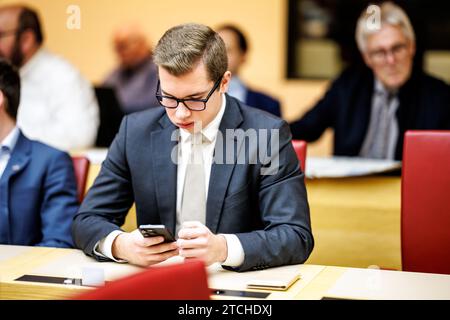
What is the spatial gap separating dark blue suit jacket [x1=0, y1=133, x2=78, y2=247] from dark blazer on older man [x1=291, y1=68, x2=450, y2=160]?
5.25ft

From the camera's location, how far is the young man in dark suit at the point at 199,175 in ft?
7.04

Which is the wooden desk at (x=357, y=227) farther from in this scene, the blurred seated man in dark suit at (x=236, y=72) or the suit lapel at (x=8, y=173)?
the blurred seated man in dark suit at (x=236, y=72)

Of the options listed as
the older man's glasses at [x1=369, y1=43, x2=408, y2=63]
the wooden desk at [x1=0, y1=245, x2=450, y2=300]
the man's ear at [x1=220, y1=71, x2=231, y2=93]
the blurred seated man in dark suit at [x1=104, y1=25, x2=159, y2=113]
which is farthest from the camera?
the blurred seated man in dark suit at [x1=104, y1=25, x2=159, y2=113]

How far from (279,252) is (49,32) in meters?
5.05

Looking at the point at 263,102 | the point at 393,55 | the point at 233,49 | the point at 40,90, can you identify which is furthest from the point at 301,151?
the point at 40,90

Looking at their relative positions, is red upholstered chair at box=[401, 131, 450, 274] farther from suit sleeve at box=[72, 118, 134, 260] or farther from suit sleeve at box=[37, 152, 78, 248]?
suit sleeve at box=[37, 152, 78, 248]

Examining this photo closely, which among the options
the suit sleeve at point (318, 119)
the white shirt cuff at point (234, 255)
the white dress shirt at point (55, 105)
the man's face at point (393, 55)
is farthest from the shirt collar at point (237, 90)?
the white shirt cuff at point (234, 255)

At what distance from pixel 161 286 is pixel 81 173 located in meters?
1.51

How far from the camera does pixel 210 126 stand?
237cm

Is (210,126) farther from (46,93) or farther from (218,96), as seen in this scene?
(46,93)

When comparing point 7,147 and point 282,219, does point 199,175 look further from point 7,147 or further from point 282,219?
point 7,147

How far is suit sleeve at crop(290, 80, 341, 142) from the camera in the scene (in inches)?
156

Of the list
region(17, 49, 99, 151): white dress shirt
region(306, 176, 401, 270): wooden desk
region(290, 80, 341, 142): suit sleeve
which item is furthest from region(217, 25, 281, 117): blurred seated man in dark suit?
region(306, 176, 401, 270): wooden desk
